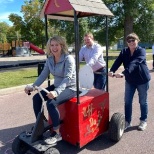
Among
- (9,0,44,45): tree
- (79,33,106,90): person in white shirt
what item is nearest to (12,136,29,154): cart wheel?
(79,33,106,90): person in white shirt

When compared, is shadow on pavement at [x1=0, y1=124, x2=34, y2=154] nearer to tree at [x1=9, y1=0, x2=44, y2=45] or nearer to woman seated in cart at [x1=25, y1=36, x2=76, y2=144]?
woman seated in cart at [x1=25, y1=36, x2=76, y2=144]

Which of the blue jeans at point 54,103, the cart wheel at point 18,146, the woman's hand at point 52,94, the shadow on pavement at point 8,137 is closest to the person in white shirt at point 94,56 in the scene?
the blue jeans at point 54,103

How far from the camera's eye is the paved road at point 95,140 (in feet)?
12.4

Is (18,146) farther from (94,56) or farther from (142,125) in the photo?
(142,125)

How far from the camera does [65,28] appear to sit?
23266 mm

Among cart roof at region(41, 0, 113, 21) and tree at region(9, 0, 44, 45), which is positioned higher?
tree at region(9, 0, 44, 45)

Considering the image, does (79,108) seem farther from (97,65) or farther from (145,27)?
(145,27)

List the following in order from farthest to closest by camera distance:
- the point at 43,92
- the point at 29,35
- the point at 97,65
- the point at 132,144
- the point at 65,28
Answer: the point at 29,35 < the point at 65,28 < the point at 97,65 < the point at 132,144 < the point at 43,92

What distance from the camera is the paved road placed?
377cm

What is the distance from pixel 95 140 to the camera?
4105mm

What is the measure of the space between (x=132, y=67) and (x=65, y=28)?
19.9 metres

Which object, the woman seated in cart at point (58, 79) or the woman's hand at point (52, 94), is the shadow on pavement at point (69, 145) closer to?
the woman seated in cart at point (58, 79)

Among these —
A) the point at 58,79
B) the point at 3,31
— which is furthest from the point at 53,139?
the point at 3,31

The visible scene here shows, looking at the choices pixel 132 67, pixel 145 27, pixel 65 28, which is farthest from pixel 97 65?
pixel 145 27
